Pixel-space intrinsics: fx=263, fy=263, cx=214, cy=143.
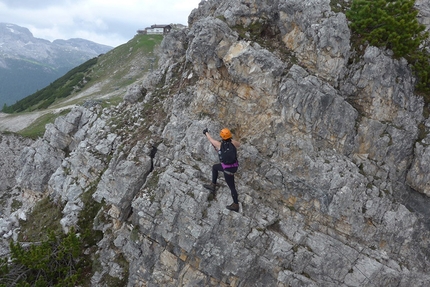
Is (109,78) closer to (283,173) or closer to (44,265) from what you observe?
(44,265)

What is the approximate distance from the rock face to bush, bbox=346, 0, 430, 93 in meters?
0.59

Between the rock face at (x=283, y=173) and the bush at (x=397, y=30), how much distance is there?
59 centimetres

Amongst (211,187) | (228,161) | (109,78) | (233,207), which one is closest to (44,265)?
(211,187)

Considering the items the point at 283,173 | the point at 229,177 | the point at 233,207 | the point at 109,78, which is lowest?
the point at 233,207

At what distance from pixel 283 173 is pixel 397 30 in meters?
9.76

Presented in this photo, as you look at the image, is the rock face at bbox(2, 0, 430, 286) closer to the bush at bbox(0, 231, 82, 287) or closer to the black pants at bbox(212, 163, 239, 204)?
the black pants at bbox(212, 163, 239, 204)

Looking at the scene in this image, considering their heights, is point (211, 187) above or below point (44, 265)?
above

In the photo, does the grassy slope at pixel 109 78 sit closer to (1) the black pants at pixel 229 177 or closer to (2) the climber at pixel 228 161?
(1) the black pants at pixel 229 177

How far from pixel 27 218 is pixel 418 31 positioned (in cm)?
2872

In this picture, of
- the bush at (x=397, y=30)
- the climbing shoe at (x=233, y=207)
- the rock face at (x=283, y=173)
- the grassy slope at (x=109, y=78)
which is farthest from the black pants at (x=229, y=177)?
the grassy slope at (x=109, y=78)

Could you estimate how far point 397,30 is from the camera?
14.0 metres

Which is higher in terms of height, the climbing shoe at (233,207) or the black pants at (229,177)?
the black pants at (229,177)

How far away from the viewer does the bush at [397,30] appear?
13.8 meters

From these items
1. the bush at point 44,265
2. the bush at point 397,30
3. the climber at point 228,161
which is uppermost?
the bush at point 397,30
